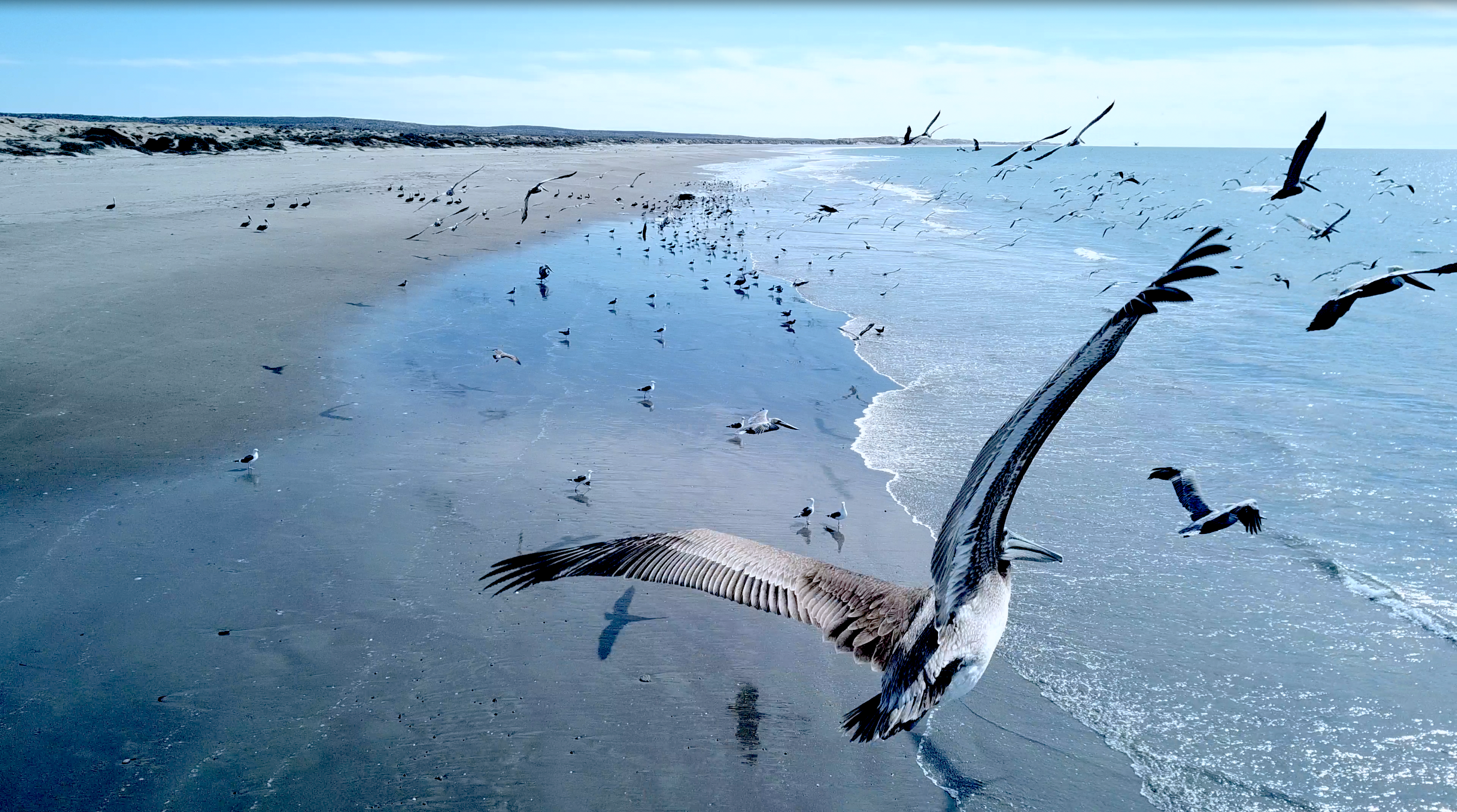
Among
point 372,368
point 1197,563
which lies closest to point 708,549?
point 1197,563

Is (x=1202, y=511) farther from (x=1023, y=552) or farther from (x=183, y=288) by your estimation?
(x=183, y=288)

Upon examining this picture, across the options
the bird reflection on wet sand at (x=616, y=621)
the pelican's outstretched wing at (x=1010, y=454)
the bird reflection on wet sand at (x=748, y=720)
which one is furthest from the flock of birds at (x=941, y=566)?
the bird reflection on wet sand at (x=616, y=621)

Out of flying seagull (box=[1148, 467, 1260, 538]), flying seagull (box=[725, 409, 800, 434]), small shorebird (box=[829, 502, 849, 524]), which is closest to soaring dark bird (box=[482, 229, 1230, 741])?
flying seagull (box=[1148, 467, 1260, 538])

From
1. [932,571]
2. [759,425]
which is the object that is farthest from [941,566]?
[759,425]

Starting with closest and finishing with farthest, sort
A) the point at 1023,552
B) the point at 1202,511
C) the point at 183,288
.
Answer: the point at 1023,552
the point at 1202,511
the point at 183,288

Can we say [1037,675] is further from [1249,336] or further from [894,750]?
[1249,336]

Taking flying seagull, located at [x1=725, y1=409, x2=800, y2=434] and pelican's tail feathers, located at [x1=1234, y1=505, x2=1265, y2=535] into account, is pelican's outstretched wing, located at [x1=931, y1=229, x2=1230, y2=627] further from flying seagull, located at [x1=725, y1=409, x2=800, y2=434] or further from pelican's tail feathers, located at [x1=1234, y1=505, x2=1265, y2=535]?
flying seagull, located at [x1=725, y1=409, x2=800, y2=434]
